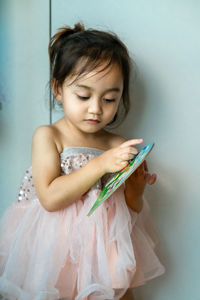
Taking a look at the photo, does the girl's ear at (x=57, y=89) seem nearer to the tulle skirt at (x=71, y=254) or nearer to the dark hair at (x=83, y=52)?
the dark hair at (x=83, y=52)

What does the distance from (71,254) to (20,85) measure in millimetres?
514

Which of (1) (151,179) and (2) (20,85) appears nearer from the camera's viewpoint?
(1) (151,179)

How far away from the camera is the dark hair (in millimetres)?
895

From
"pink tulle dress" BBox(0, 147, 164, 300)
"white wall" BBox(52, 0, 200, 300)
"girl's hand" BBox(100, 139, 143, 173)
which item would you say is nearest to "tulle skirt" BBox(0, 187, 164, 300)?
"pink tulle dress" BBox(0, 147, 164, 300)

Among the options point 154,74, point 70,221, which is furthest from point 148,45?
point 70,221

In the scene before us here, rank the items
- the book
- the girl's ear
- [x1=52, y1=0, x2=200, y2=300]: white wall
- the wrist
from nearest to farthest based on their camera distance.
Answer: the book < the wrist < the girl's ear < [x1=52, y1=0, x2=200, y2=300]: white wall

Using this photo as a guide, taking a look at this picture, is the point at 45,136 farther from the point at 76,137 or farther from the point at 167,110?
the point at 167,110

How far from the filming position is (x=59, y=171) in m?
0.92

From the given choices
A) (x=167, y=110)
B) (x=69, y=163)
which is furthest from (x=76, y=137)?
(x=167, y=110)

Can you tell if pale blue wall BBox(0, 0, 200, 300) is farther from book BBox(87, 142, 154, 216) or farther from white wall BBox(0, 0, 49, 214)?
book BBox(87, 142, 154, 216)

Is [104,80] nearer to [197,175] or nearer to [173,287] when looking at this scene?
[197,175]

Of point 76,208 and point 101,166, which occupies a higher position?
point 101,166

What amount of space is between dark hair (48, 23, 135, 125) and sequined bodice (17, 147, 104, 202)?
0.17m

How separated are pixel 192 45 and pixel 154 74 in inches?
5.1
